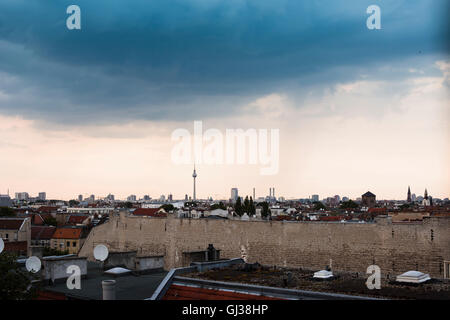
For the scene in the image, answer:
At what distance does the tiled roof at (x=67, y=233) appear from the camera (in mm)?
61625

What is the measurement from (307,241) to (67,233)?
1726 inches

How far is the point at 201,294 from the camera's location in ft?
45.3

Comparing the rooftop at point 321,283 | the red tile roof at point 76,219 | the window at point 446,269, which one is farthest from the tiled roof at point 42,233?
the window at point 446,269

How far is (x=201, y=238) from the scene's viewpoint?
105ft

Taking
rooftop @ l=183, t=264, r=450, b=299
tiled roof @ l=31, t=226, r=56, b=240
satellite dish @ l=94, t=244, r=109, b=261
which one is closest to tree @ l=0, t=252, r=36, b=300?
rooftop @ l=183, t=264, r=450, b=299

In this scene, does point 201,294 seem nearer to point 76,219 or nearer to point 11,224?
point 11,224

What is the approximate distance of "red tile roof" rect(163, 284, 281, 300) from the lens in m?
13.0

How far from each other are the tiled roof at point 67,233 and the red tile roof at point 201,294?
165 feet

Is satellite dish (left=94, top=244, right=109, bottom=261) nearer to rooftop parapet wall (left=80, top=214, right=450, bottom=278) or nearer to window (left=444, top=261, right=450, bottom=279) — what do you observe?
rooftop parapet wall (left=80, top=214, right=450, bottom=278)

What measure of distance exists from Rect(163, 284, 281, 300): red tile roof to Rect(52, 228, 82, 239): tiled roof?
165ft

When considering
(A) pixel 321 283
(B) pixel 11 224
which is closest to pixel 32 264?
(A) pixel 321 283
